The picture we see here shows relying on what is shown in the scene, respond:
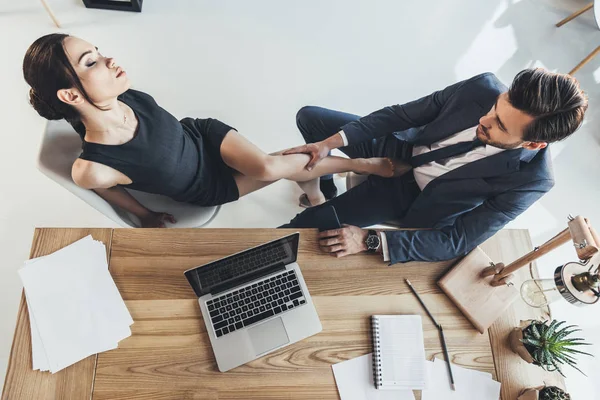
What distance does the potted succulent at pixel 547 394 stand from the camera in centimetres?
121

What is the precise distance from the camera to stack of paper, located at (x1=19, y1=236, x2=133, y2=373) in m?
1.18

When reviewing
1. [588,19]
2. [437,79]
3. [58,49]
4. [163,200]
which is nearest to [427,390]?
[163,200]

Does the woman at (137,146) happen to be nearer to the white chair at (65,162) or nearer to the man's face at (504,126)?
the white chair at (65,162)

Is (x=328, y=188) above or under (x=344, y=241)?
under

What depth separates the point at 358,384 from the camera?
49.3 inches

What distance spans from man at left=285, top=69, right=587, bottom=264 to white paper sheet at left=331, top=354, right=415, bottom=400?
0.34 meters

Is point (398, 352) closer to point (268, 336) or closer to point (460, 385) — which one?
point (460, 385)

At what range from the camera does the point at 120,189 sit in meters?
1.51

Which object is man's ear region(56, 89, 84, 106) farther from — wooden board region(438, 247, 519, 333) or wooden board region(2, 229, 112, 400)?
wooden board region(438, 247, 519, 333)

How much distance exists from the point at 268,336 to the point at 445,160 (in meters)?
0.90

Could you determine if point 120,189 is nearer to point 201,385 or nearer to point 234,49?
point 201,385

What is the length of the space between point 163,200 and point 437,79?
1830mm

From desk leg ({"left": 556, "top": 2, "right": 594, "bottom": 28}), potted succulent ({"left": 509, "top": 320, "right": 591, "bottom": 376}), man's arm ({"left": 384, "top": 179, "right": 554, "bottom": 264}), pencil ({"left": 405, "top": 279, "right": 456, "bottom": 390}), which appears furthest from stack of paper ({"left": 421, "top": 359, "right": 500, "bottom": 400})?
desk leg ({"left": 556, "top": 2, "right": 594, "bottom": 28})

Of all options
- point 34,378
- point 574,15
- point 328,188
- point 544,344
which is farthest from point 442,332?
point 574,15
